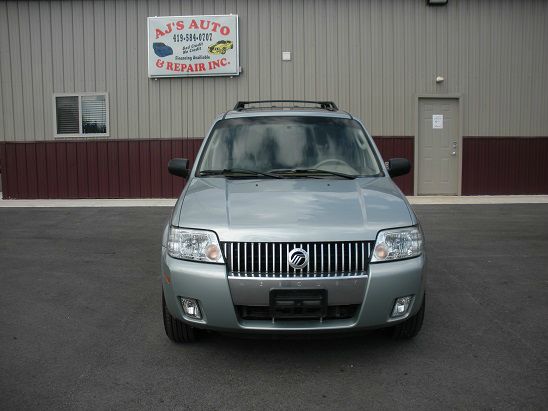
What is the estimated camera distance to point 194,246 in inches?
142

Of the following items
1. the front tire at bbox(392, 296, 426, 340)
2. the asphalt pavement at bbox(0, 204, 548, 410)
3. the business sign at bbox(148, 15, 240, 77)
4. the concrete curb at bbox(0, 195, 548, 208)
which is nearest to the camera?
the asphalt pavement at bbox(0, 204, 548, 410)

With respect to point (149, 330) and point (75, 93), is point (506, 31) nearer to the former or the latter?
point (75, 93)

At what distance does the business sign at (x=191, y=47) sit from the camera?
42.4 ft

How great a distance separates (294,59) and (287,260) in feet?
33.8

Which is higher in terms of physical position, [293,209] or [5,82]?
[5,82]

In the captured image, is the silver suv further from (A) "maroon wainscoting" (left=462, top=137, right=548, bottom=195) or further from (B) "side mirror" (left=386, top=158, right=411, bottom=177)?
(A) "maroon wainscoting" (left=462, top=137, right=548, bottom=195)

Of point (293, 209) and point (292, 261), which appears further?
point (293, 209)

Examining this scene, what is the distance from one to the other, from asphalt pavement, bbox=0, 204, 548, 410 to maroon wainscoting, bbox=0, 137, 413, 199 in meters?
6.65

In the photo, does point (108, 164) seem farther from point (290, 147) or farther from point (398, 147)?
point (290, 147)

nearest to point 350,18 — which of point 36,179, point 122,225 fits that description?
point 122,225

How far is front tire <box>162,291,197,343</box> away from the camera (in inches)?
157

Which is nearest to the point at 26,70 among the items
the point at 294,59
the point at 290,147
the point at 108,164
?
the point at 108,164

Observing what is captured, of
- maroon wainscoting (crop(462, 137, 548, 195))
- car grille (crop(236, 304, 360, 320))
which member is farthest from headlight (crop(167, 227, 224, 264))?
maroon wainscoting (crop(462, 137, 548, 195))

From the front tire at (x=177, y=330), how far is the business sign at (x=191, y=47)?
9.67 m
